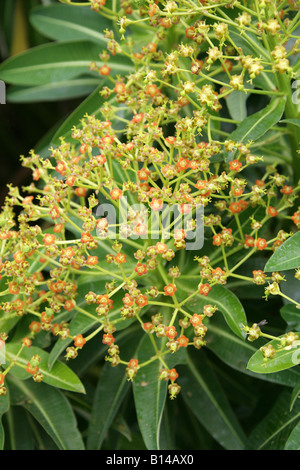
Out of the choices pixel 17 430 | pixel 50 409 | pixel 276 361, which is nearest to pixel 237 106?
pixel 276 361

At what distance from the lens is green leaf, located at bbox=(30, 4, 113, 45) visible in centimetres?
226

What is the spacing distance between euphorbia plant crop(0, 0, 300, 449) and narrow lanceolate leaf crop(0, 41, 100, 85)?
34 cm

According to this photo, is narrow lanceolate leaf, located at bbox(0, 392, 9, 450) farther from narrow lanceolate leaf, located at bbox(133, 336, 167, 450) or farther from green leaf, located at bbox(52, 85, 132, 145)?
green leaf, located at bbox(52, 85, 132, 145)

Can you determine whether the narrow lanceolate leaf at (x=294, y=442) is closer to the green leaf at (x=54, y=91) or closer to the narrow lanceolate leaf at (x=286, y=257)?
the narrow lanceolate leaf at (x=286, y=257)

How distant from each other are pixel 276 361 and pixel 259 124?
0.61 metres

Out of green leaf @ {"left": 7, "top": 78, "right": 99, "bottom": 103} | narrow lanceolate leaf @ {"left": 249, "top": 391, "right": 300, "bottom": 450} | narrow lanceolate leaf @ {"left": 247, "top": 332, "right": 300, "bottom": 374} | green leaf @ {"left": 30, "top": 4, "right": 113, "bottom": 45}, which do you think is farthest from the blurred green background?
narrow lanceolate leaf @ {"left": 247, "top": 332, "right": 300, "bottom": 374}

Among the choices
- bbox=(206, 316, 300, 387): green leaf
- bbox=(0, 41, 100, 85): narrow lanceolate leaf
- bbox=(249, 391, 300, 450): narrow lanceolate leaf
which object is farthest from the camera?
bbox=(0, 41, 100, 85): narrow lanceolate leaf

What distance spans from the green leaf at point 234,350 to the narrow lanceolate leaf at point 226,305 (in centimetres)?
21

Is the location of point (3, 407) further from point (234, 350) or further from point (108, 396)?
point (234, 350)

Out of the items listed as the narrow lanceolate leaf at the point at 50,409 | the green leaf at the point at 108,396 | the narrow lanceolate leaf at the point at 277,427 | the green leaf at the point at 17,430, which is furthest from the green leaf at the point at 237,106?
the green leaf at the point at 17,430

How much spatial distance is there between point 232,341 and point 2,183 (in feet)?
6.34

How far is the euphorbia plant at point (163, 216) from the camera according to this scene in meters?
1.50

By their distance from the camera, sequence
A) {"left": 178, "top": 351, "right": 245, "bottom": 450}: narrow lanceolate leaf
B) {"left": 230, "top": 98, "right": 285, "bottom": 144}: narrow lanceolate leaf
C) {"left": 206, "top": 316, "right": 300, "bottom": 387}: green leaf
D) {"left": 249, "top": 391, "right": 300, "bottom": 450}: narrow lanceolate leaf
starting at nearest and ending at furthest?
1. {"left": 230, "top": 98, "right": 285, "bottom": 144}: narrow lanceolate leaf
2. {"left": 206, "top": 316, "right": 300, "bottom": 387}: green leaf
3. {"left": 249, "top": 391, "right": 300, "bottom": 450}: narrow lanceolate leaf
4. {"left": 178, "top": 351, "right": 245, "bottom": 450}: narrow lanceolate leaf

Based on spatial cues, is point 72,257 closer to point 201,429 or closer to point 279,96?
point 279,96
